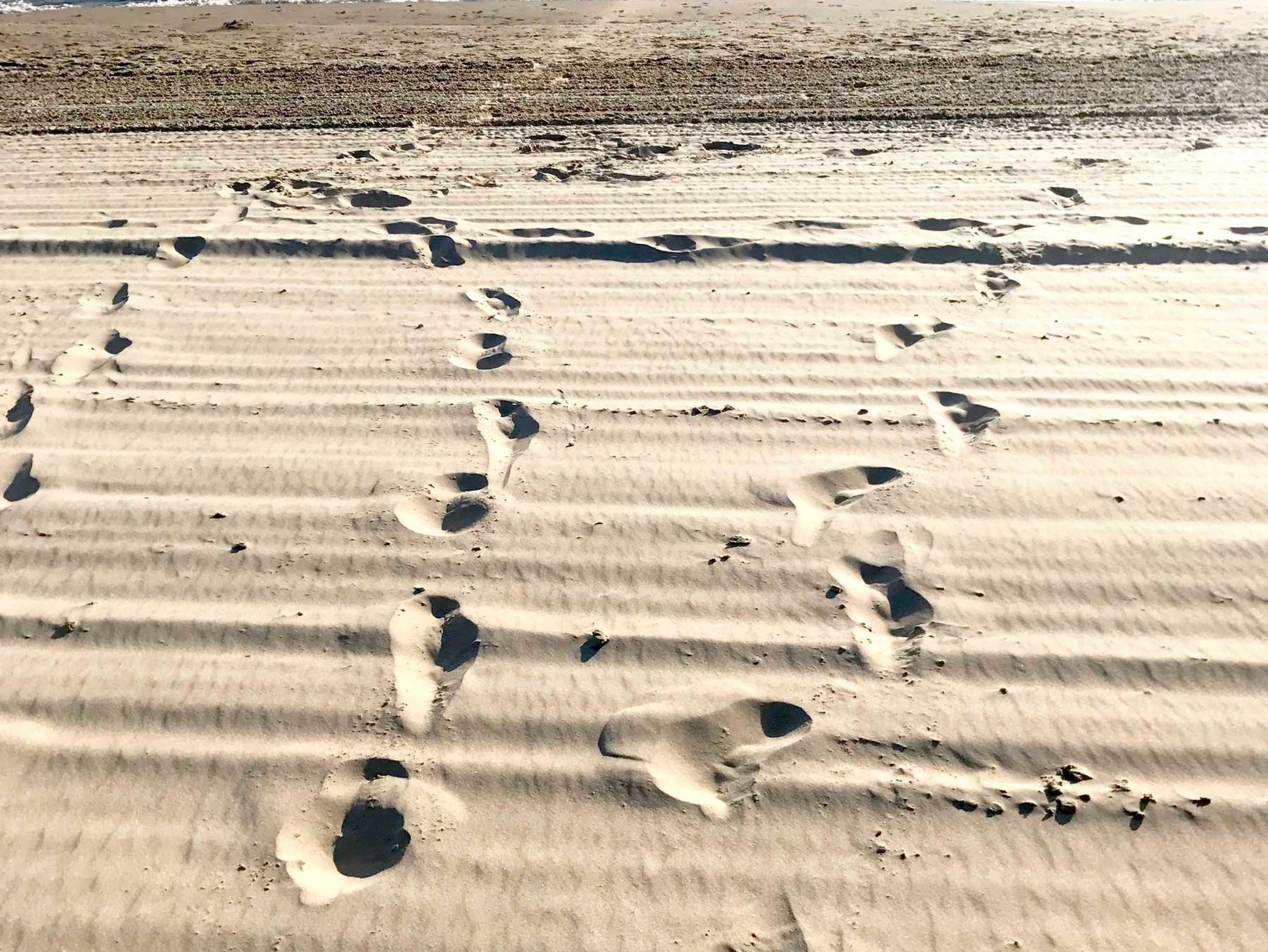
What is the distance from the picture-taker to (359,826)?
7.21ft

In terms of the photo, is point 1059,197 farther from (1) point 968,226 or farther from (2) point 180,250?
(2) point 180,250

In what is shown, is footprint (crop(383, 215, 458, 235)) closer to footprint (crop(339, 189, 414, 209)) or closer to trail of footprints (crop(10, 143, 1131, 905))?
footprint (crop(339, 189, 414, 209))

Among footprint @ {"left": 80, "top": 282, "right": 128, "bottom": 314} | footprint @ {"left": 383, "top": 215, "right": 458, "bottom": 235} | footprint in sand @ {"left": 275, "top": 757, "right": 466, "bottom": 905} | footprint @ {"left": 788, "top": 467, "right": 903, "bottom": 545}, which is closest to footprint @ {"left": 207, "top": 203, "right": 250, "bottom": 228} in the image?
footprint @ {"left": 80, "top": 282, "right": 128, "bottom": 314}

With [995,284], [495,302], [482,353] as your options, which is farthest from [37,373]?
[995,284]

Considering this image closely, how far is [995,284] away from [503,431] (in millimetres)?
2251

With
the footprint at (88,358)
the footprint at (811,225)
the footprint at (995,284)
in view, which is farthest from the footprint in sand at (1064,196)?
the footprint at (88,358)

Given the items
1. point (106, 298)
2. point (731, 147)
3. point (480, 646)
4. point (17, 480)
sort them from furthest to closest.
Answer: point (731, 147) < point (106, 298) < point (17, 480) < point (480, 646)

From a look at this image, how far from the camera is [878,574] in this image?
2.82m

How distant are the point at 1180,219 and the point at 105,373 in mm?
4728

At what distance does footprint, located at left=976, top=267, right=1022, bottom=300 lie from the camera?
435 centimetres

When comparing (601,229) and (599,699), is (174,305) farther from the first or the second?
(599,699)

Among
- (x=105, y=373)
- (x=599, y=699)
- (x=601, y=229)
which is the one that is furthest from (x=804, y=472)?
(x=105, y=373)

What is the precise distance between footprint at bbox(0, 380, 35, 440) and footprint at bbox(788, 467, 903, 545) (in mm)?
2648

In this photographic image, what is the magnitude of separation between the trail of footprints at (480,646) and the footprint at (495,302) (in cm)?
22
